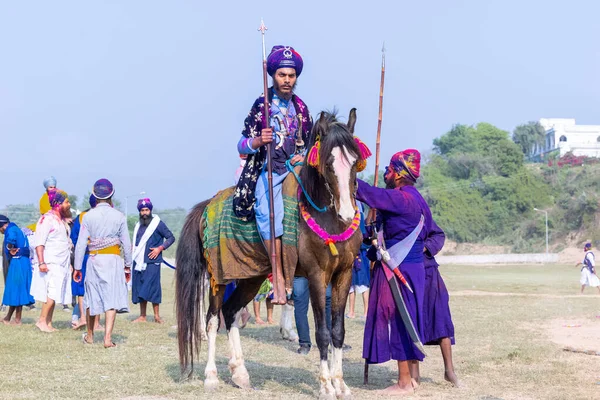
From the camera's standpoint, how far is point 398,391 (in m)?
7.56

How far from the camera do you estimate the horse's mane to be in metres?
6.97

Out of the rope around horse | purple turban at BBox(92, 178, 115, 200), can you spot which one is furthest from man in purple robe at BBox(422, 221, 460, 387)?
purple turban at BBox(92, 178, 115, 200)

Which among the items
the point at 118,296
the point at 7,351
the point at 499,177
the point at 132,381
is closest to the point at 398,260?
the point at 132,381

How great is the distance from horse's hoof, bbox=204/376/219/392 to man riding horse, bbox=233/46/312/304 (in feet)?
5.00

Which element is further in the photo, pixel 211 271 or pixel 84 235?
pixel 84 235

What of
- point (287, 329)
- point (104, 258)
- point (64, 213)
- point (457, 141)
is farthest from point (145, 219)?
point (457, 141)

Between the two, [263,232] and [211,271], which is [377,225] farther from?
[211,271]

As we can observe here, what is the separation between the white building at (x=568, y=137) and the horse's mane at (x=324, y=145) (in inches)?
4780

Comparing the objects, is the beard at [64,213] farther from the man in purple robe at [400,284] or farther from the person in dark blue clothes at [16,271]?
the man in purple robe at [400,284]

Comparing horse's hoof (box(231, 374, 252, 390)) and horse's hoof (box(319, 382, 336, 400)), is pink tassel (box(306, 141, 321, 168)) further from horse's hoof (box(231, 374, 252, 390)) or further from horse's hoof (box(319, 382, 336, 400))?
horse's hoof (box(231, 374, 252, 390))

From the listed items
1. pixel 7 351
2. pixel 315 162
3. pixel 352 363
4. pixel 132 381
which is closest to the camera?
pixel 315 162

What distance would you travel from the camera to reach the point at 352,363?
31.4 feet

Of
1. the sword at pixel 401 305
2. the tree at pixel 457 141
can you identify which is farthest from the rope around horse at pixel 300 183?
the tree at pixel 457 141

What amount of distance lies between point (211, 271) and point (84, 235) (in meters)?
3.27
